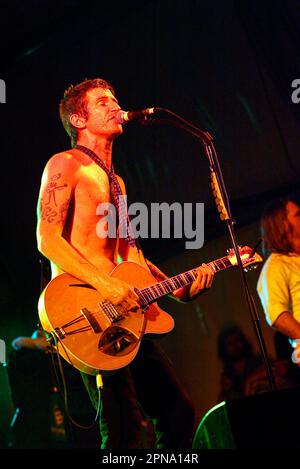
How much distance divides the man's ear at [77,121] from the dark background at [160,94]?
7.63ft

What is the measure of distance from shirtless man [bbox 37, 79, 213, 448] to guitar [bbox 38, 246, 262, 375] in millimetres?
72

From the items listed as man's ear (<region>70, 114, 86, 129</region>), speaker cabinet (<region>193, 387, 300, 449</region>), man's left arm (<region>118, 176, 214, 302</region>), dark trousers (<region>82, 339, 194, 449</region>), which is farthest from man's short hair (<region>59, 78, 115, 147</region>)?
speaker cabinet (<region>193, 387, 300, 449</region>)

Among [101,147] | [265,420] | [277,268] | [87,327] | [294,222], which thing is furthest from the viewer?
[294,222]

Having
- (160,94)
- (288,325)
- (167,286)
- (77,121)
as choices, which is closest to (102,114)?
(77,121)

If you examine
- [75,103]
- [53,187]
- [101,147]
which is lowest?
[53,187]

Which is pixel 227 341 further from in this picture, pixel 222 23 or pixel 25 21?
pixel 25 21

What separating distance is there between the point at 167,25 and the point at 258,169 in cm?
196

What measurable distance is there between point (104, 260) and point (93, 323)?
1.49 feet

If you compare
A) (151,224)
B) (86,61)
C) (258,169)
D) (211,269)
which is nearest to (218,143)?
(258,169)

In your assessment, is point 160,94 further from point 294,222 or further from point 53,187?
point 53,187

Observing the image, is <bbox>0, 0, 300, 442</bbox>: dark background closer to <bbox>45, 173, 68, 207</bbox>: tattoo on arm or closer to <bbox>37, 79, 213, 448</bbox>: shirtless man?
<bbox>37, 79, 213, 448</bbox>: shirtless man

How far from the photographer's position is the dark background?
18.1 feet

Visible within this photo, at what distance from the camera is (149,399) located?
3.19 metres

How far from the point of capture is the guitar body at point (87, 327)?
2.88 m
